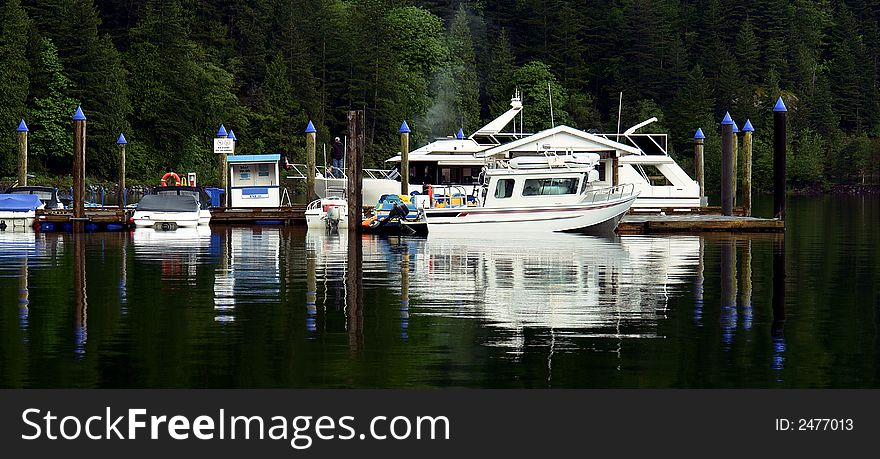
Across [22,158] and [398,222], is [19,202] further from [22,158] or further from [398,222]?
[398,222]

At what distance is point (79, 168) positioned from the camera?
55.5 meters

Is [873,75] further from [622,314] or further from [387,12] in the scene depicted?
[622,314]

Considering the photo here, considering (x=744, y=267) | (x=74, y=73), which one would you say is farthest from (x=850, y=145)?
(x=744, y=267)

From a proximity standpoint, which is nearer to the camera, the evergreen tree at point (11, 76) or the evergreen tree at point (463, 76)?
the evergreen tree at point (11, 76)

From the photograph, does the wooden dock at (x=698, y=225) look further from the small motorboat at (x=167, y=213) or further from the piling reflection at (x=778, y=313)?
the small motorboat at (x=167, y=213)

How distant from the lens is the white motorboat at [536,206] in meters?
56.0

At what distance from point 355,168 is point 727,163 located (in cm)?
1720

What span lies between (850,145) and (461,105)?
45.3 metres

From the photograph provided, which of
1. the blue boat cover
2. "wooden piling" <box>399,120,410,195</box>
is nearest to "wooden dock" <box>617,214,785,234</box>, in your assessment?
"wooden piling" <box>399,120,410,195</box>

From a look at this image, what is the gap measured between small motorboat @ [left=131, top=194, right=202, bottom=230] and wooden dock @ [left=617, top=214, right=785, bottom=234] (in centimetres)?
1671

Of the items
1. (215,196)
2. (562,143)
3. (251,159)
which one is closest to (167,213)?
(251,159)

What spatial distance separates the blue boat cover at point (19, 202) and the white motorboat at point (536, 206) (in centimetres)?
1559

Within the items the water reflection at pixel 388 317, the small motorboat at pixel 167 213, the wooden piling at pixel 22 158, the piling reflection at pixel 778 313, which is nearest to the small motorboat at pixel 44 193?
the wooden piling at pixel 22 158

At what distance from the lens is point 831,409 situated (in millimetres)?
18703
